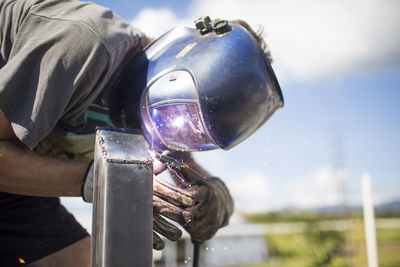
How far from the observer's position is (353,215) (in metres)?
28.6

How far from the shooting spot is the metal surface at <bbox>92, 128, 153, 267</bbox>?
1030 millimetres

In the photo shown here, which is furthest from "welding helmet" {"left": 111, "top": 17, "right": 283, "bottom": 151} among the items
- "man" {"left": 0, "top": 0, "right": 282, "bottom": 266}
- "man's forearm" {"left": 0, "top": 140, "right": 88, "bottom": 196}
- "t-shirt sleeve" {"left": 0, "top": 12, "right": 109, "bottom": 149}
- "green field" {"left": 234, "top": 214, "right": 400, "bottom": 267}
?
"green field" {"left": 234, "top": 214, "right": 400, "bottom": 267}

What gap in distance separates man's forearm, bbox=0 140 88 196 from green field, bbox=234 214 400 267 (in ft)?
64.7

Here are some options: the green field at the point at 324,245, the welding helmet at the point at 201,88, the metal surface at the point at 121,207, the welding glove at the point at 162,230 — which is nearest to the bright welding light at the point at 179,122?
the welding helmet at the point at 201,88

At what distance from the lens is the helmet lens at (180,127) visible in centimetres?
166

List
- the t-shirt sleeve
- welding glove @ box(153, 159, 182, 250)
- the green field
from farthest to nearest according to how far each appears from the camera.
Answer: the green field < welding glove @ box(153, 159, 182, 250) < the t-shirt sleeve

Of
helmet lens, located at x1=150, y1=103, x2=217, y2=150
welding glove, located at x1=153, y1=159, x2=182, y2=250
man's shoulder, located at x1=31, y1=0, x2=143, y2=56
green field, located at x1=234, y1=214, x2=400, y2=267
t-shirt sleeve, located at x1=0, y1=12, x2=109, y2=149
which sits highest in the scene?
man's shoulder, located at x1=31, y1=0, x2=143, y2=56

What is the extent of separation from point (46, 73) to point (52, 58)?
2.4 inches

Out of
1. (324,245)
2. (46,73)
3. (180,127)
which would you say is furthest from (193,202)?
(324,245)

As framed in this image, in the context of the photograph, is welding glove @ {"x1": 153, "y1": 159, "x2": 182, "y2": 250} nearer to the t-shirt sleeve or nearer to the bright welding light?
the bright welding light

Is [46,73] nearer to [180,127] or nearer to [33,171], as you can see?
[33,171]

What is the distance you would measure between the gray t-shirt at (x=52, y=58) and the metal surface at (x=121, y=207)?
314 mm

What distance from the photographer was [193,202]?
1497 millimetres

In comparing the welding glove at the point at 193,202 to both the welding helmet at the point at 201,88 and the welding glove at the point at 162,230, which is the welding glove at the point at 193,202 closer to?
the welding glove at the point at 162,230
